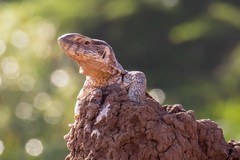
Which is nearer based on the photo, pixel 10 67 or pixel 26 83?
pixel 26 83

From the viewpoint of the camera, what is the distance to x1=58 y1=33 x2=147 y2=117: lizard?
18.3 feet

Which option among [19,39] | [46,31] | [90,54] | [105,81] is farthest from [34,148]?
[46,31]

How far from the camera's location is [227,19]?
25.0m

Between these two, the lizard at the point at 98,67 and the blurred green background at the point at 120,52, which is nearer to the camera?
the lizard at the point at 98,67

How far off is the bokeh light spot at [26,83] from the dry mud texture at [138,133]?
31.9 feet

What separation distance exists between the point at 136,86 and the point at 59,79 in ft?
37.3

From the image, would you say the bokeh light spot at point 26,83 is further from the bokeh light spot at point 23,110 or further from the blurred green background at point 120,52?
the bokeh light spot at point 23,110

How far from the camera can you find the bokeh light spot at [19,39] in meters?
17.8

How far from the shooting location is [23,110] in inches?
593

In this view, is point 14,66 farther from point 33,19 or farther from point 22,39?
point 33,19

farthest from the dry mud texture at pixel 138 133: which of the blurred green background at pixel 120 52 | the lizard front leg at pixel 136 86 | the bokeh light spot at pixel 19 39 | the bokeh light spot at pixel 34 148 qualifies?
the bokeh light spot at pixel 19 39

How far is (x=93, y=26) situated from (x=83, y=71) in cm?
1845

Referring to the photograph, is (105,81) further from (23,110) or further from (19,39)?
(19,39)

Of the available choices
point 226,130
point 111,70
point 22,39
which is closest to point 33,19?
point 22,39
